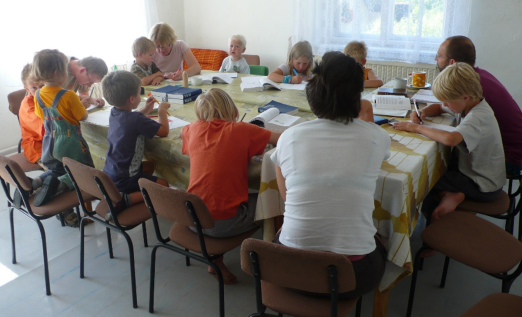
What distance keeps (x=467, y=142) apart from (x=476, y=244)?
483 millimetres

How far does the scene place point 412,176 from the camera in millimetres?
1499

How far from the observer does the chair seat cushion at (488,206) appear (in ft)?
6.10

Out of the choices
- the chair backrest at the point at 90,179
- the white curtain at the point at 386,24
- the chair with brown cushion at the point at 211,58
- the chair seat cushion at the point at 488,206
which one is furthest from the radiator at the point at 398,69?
the chair backrest at the point at 90,179

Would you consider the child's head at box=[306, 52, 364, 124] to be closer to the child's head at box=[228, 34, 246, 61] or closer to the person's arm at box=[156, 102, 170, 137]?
the person's arm at box=[156, 102, 170, 137]

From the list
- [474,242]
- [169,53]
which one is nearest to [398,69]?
[169,53]

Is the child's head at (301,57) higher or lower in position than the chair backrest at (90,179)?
higher

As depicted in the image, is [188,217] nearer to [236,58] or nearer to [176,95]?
[176,95]

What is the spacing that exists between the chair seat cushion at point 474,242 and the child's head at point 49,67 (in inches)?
79.8

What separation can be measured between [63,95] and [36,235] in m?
0.97

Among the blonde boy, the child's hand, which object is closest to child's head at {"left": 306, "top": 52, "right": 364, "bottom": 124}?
the child's hand

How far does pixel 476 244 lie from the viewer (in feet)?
5.09

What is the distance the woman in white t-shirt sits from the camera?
11.0 feet

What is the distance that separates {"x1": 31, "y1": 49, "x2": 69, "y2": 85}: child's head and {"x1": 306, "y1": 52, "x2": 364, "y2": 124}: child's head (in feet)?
5.13

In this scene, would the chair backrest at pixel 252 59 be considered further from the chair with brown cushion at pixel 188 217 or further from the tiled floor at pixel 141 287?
the chair with brown cushion at pixel 188 217
